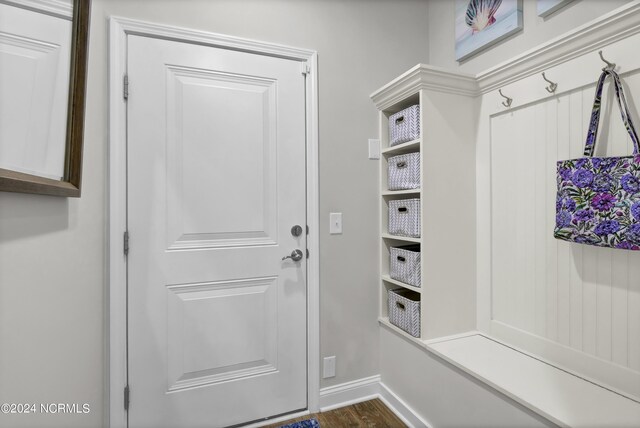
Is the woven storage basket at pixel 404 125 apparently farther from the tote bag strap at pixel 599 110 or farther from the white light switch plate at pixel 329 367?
the white light switch plate at pixel 329 367

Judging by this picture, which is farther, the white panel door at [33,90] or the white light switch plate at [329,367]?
the white light switch plate at [329,367]

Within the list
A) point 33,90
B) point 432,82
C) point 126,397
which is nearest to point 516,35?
point 432,82

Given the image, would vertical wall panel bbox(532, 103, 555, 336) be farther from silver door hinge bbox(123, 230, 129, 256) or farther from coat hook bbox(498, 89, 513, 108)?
silver door hinge bbox(123, 230, 129, 256)

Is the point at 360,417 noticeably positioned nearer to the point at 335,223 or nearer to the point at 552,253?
the point at 335,223

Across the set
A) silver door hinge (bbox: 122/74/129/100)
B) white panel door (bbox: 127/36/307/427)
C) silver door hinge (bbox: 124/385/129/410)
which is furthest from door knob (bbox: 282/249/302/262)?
silver door hinge (bbox: 122/74/129/100)

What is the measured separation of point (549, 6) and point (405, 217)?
112 centimetres

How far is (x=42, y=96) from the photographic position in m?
0.61

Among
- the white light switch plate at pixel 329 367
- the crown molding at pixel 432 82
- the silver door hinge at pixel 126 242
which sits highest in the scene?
the crown molding at pixel 432 82

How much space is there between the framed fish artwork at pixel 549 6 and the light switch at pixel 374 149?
0.96 metres

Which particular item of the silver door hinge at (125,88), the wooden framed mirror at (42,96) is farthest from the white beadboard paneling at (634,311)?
the silver door hinge at (125,88)

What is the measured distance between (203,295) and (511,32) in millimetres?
1994

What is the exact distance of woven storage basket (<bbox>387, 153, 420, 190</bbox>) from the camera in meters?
1.74

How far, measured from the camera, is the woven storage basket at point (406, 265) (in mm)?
1728

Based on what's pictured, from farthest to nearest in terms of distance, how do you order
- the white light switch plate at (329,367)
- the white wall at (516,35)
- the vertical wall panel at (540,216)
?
the white light switch plate at (329,367) → the vertical wall panel at (540,216) → the white wall at (516,35)
